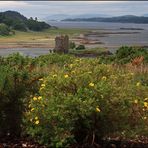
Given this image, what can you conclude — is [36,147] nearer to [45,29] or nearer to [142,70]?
[142,70]

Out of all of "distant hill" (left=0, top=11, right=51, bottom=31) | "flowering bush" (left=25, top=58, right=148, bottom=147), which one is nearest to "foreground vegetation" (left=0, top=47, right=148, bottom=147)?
"flowering bush" (left=25, top=58, right=148, bottom=147)

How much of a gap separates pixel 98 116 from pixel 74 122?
0.33 meters

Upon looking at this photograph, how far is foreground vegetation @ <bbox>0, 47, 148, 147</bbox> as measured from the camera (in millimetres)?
6368

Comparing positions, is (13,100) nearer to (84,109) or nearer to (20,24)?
(84,109)

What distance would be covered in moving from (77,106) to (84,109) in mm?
97

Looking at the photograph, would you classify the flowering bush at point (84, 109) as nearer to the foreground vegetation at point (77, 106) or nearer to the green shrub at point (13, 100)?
the foreground vegetation at point (77, 106)

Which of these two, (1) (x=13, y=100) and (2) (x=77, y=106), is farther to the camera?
(1) (x=13, y=100)

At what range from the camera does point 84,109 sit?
20.5ft

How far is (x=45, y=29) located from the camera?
156750 millimetres

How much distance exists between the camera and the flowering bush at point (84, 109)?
250 inches

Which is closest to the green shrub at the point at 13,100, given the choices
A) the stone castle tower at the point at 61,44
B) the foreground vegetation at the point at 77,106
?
the foreground vegetation at the point at 77,106

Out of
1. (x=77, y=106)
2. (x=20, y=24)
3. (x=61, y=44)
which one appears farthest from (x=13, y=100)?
(x=20, y=24)

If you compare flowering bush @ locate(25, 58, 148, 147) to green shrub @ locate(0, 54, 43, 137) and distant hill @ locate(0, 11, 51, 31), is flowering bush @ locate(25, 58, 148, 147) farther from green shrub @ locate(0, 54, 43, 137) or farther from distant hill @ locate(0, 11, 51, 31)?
distant hill @ locate(0, 11, 51, 31)

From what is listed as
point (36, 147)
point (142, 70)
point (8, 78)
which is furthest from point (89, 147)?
point (142, 70)
